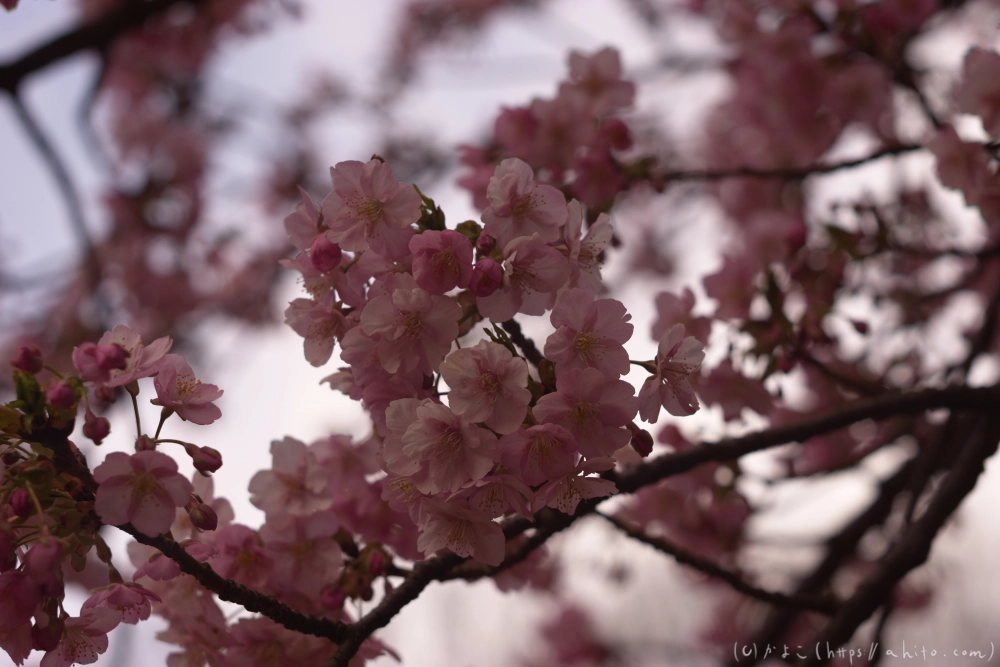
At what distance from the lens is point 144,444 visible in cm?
119

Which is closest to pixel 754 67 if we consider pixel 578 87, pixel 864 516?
pixel 578 87

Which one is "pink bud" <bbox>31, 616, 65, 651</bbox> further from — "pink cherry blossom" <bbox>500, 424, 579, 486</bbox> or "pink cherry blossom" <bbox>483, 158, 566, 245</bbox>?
"pink cherry blossom" <bbox>483, 158, 566, 245</bbox>

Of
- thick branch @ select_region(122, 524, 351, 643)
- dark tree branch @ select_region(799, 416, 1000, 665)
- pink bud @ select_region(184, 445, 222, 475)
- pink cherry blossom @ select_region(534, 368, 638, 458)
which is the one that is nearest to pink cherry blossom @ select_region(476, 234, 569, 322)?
pink cherry blossom @ select_region(534, 368, 638, 458)

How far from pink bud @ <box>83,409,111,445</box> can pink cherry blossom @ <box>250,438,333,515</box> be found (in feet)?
1.52

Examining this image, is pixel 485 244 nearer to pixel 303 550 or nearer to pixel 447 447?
pixel 447 447

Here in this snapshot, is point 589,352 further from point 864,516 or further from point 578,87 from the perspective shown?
point 864,516

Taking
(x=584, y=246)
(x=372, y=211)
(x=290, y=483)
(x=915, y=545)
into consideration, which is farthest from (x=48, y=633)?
(x=915, y=545)

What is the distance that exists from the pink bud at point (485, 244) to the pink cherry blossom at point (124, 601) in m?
0.85

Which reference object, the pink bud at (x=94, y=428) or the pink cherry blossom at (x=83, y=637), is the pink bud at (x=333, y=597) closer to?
the pink cherry blossom at (x=83, y=637)

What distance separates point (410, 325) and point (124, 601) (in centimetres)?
70

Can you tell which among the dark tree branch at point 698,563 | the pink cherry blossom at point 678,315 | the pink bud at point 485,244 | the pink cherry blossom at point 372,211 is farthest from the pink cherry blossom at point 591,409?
the pink cherry blossom at point 678,315

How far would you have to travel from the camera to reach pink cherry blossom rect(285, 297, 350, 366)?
1331mm

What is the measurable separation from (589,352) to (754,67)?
261 cm

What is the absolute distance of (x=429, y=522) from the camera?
1238mm
